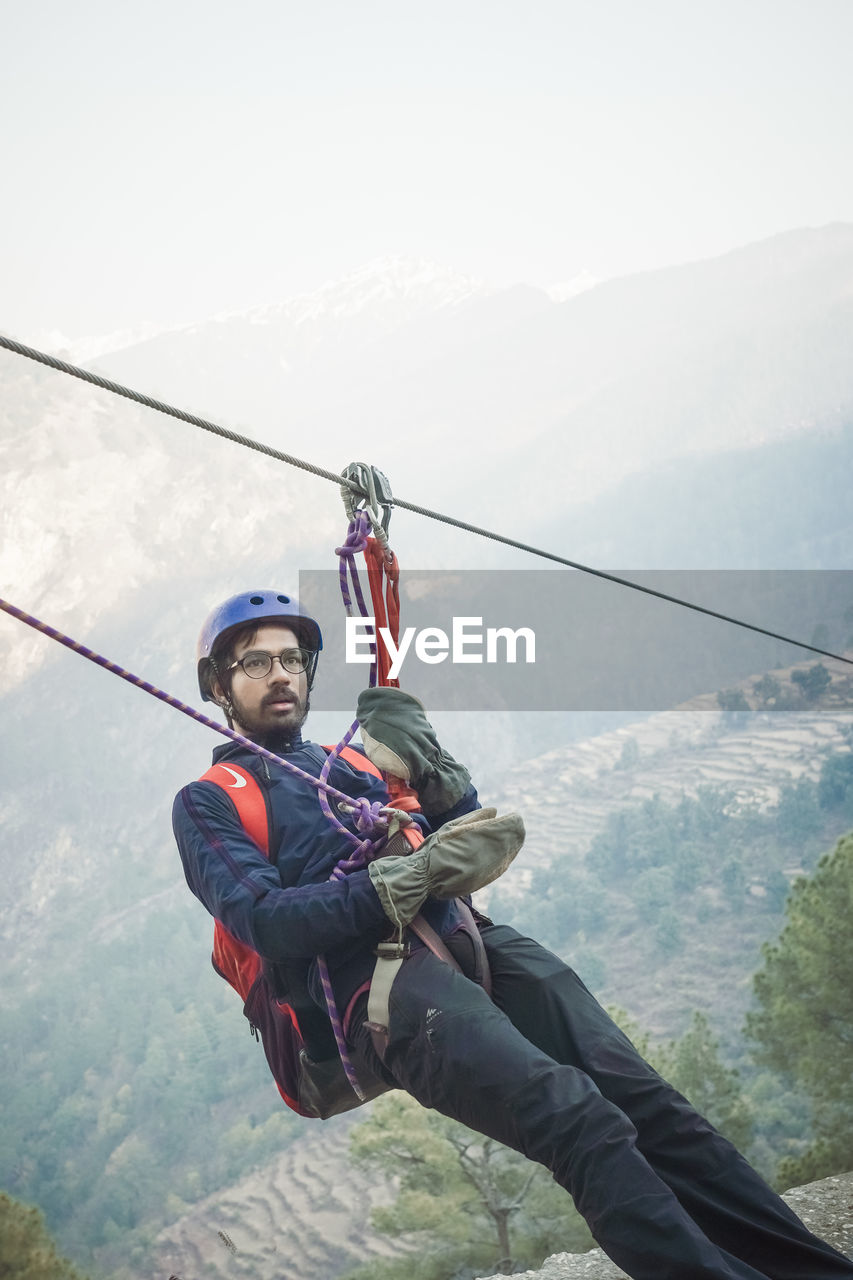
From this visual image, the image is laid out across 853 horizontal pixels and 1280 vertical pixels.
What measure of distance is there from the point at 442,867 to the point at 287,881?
1.54 ft

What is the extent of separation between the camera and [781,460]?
98.1 meters

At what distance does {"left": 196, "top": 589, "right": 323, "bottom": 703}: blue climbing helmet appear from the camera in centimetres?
332

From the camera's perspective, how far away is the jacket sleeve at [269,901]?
2.73m

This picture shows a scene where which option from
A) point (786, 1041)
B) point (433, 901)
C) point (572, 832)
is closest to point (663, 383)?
point (572, 832)

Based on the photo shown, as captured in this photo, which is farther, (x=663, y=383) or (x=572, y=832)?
(x=663, y=383)

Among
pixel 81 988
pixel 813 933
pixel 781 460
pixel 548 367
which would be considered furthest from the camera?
pixel 548 367

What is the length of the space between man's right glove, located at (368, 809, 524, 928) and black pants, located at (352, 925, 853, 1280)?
6.3 inches

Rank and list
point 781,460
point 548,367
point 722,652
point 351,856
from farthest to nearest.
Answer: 1. point 548,367
2. point 781,460
3. point 722,652
4. point 351,856

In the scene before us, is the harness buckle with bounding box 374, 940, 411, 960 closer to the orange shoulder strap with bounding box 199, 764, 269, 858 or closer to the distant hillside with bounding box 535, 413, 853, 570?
the orange shoulder strap with bounding box 199, 764, 269, 858

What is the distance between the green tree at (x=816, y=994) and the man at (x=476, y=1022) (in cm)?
1820

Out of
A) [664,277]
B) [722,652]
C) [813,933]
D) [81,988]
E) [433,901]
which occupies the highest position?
[664,277]

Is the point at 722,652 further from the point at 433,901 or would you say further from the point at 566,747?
the point at 433,901

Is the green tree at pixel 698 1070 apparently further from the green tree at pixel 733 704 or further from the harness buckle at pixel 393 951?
the green tree at pixel 733 704

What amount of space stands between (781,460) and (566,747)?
32559 millimetres
